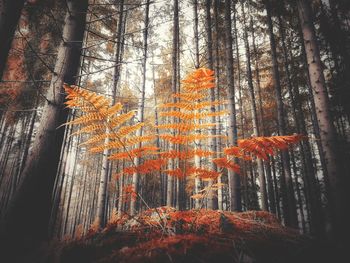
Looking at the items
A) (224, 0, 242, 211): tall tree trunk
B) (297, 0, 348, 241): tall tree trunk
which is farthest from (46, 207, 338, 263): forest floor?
(224, 0, 242, 211): tall tree trunk

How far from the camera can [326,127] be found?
406cm

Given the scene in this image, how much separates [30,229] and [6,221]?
10.9 inches

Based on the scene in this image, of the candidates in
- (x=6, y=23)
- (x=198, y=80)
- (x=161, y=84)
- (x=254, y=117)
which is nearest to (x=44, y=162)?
(x=6, y=23)


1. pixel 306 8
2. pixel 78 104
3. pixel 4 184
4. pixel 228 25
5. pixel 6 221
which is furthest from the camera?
pixel 4 184

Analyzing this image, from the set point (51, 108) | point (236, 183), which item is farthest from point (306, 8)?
point (51, 108)

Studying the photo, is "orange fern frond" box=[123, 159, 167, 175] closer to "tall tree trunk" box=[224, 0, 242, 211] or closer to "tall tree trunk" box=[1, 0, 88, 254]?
"tall tree trunk" box=[1, 0, 88, 254]

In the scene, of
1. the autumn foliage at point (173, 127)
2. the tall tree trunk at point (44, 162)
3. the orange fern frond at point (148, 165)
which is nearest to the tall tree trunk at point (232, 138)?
the autumn foliage at point (173, 127)

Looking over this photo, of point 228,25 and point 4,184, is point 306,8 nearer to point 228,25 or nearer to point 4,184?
point 228,25

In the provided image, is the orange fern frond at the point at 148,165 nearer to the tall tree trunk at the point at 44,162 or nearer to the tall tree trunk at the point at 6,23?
the tall tree trunk at the point at 44,162

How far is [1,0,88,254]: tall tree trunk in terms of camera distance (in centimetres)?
239

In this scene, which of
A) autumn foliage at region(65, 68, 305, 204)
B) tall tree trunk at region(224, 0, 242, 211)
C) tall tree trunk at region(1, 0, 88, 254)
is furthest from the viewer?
tall tree trunk at region(224, 0, 242, 211)

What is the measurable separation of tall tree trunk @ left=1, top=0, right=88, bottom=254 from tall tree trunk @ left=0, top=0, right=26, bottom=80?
0.78m

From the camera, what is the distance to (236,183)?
5910 millimetres

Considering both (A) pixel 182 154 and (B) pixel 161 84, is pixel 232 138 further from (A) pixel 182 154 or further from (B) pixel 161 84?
(B) pixel 161 84
